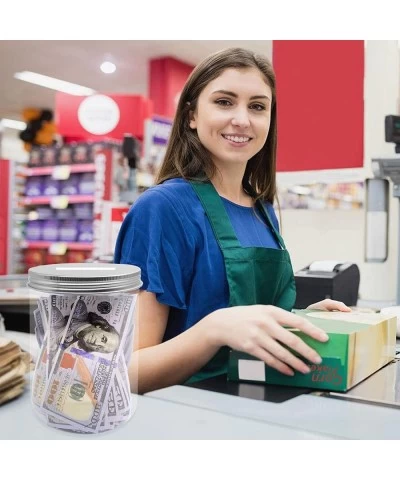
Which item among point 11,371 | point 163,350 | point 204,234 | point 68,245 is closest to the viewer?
point 11,371

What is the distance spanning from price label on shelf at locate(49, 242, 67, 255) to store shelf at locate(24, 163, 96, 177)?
0.89 meters

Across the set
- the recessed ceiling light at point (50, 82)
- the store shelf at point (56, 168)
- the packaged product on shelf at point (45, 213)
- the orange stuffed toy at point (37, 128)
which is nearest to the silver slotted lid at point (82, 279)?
the store shelf at point (56, 168)

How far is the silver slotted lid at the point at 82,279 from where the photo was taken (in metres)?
0.68

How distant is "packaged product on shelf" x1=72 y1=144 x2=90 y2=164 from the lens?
674 centimetres

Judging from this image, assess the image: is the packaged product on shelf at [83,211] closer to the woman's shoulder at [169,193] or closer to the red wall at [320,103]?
the red wall at [320,103]

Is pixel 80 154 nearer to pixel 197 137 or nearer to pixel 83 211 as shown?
pixel 83 211

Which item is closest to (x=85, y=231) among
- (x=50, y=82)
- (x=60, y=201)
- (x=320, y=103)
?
(x=60, y=201)

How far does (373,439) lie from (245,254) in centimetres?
71

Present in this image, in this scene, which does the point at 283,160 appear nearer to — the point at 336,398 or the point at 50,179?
the point at 336,398

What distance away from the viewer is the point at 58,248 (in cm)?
703

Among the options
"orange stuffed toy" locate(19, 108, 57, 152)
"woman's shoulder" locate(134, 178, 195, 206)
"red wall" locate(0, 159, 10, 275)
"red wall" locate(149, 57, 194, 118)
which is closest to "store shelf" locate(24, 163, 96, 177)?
"red wall" locate(0, 159, 10, 275)

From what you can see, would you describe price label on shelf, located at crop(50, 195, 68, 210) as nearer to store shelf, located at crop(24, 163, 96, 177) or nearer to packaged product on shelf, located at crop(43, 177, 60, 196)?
packaged product on shelf, located at crop(43, 177, 60, 196)

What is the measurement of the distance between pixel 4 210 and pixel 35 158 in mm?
784

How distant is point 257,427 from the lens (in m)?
0.79
